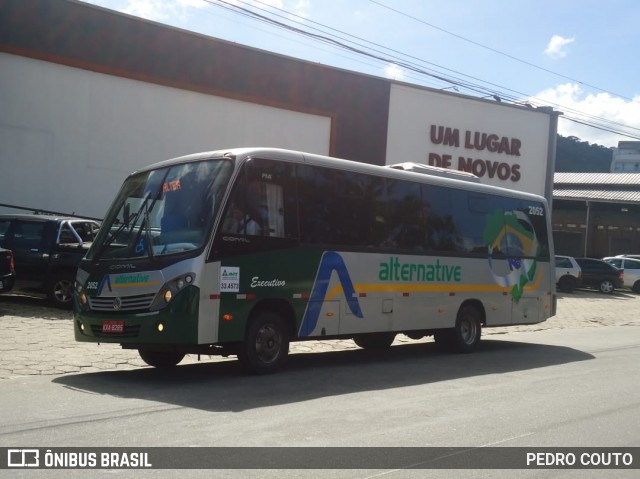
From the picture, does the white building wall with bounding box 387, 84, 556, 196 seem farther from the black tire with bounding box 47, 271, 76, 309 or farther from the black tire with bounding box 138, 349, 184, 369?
the black tire with bounding box 138, 349, 184, 369

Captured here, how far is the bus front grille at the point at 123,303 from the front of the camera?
9461 mm

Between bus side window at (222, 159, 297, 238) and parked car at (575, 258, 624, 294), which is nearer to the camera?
bus side window at (222, 159, 297, 238)

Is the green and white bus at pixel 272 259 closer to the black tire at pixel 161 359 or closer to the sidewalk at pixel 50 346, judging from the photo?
the black tire at pixel 161 359

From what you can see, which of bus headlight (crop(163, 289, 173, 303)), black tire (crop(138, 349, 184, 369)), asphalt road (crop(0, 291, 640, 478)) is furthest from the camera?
black tire (crop(138, 349, 184, 369))

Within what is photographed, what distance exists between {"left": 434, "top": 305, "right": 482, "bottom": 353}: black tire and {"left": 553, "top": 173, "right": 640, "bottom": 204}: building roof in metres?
38.6

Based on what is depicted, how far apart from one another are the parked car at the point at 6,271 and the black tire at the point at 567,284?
965 inches

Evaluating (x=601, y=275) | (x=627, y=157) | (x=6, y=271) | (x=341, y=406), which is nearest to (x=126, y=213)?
(x=341, y=406)

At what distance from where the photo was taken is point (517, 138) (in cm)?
3338

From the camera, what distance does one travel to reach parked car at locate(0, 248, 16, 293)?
14559 mm

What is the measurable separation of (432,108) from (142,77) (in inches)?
478

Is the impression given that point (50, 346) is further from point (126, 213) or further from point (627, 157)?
point (627, 157)

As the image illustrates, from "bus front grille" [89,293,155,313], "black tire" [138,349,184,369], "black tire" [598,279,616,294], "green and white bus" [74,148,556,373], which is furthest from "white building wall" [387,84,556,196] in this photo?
"bus front grille" [89,293,155,313]

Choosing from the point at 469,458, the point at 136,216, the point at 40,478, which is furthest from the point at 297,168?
the point at 40,478

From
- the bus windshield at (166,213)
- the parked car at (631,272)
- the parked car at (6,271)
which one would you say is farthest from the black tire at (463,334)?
the parked car at (631,272)
